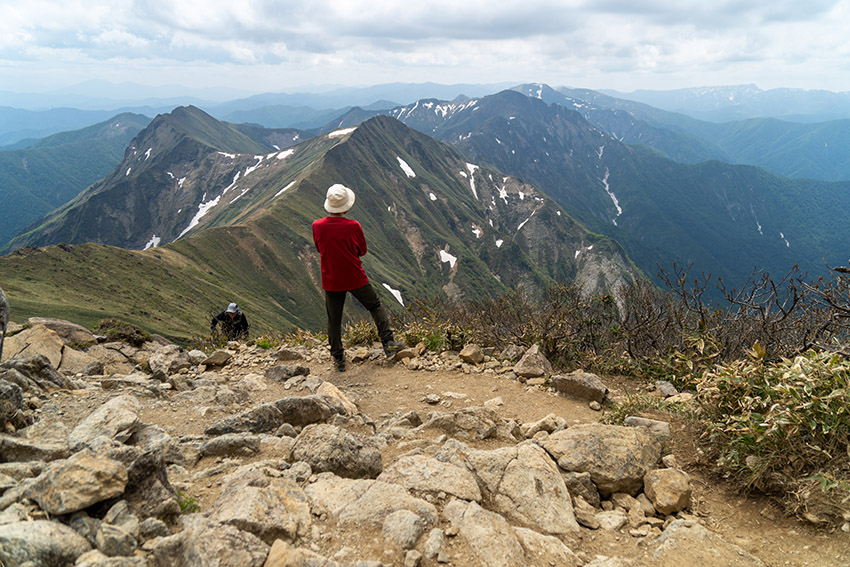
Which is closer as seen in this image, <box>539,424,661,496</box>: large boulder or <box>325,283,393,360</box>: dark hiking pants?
<box>539,424,661,496</box>: large boulder

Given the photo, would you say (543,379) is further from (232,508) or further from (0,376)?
(0,376)

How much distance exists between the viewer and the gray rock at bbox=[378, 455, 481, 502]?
359 centimetres

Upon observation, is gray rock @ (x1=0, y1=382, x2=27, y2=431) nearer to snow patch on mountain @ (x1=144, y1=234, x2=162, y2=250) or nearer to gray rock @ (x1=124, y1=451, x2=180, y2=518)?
gray rock @ (x1=124, y1=451, x2=180, y2=518)

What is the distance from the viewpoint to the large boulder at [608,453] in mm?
4004

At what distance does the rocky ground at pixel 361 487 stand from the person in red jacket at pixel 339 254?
211 cm

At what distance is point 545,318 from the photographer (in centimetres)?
847

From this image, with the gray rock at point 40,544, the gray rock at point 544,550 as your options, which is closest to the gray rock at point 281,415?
the gray rock at point 40,544

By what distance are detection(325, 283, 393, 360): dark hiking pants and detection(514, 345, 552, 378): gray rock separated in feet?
8.78

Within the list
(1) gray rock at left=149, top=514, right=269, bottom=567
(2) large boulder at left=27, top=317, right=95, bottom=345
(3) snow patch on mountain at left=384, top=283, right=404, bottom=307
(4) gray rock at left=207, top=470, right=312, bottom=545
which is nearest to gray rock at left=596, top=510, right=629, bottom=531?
(4) gray rock at left=207, top=470, right=312, bottom=545

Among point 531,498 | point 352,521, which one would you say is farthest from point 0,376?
point 531,498

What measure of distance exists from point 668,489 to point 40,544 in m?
4.32

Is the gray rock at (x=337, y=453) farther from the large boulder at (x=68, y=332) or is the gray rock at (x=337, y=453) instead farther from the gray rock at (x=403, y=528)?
the large boulder at (x=68, y=332)

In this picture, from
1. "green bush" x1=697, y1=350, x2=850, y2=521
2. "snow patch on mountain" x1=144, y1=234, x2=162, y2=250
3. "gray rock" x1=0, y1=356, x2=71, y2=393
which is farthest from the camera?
"snow patch on mountain" x1=144, y1=234, x2=162, y2=250

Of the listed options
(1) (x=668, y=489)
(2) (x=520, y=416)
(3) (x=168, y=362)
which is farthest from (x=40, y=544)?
(3) (x=168, y=362)
